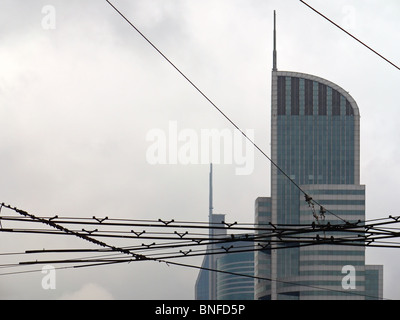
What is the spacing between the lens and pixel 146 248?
3181cm

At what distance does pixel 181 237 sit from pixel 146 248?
3.94 feet
